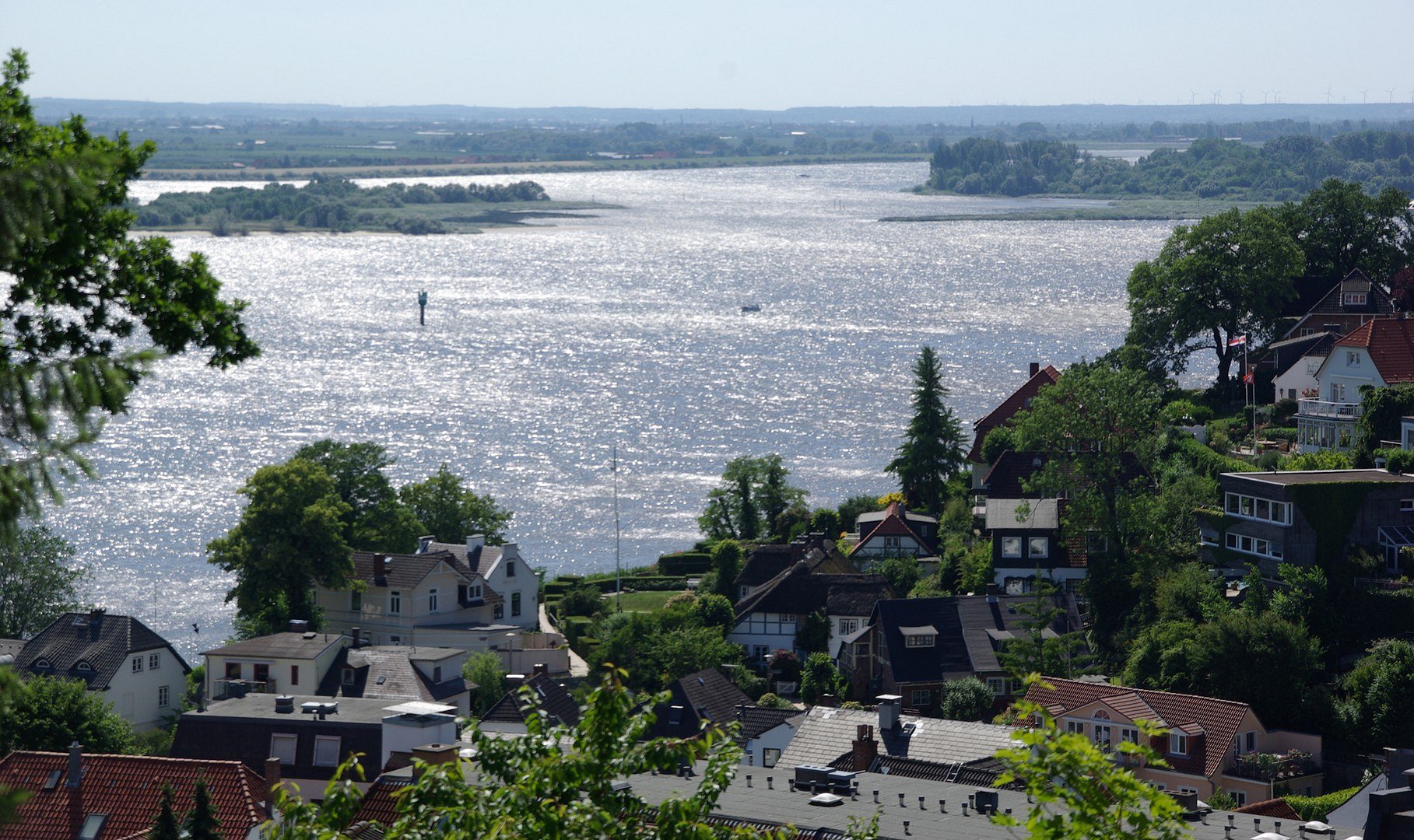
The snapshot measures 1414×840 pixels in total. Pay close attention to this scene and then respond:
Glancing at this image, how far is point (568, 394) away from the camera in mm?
125875

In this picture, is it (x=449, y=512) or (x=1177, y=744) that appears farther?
(x=449, y=512)

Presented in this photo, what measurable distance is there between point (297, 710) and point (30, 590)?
24.6m

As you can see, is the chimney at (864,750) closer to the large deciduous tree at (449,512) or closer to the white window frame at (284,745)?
the white window frame at (284,745)

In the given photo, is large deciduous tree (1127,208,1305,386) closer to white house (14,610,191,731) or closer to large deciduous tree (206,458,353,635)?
large deciduous tree (206,458,353,635)

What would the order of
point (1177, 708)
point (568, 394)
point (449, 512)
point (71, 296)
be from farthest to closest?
point (568, 394) < point (449, 512) < point (1177, 708) < point (71, 296)

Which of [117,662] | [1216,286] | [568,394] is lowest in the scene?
[568,394]

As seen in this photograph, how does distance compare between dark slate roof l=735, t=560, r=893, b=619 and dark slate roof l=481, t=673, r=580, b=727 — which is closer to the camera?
dark slate roof l=481, t=673, r=580, b=727

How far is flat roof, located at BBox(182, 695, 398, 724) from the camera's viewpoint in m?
41.2

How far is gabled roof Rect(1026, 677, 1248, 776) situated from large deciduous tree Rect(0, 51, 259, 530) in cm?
2887

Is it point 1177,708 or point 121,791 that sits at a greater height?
point 121,791

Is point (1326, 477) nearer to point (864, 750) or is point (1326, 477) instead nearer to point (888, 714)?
point (888, 714)

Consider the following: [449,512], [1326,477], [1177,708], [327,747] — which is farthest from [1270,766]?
[449,512]

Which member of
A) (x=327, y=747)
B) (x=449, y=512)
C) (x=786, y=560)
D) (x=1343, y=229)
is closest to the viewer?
(x=327, y=747)

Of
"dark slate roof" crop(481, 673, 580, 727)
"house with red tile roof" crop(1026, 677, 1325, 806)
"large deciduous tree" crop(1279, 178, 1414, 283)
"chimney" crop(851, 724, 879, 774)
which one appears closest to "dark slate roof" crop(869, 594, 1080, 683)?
"house with red tile roof" crop(1026, 677, 1325, 806)
